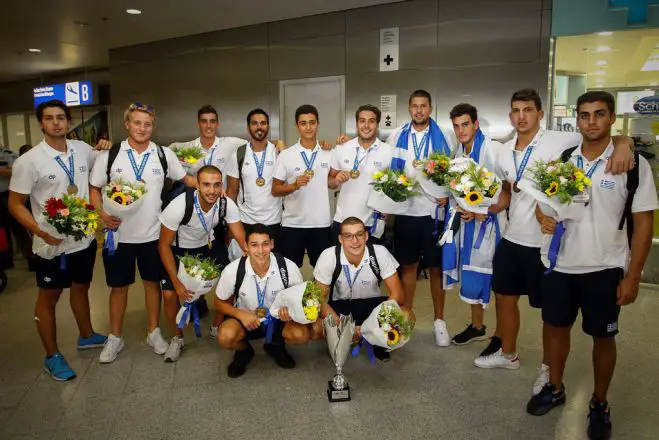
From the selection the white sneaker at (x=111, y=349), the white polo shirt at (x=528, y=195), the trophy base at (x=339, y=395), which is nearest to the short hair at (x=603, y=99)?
the white polo shirt at (x=528, y=195)

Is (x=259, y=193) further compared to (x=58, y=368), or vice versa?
(x=259, y=193)

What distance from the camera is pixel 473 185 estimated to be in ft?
10.6

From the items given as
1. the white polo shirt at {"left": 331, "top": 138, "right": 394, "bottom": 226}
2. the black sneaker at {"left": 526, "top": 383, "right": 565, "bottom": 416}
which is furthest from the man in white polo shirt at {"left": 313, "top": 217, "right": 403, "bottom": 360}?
the black sneaker at {"left": 526, "top": 383, "right": 565, "bottom": 416}

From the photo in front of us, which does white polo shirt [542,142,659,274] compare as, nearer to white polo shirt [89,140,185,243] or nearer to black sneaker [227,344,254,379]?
black sneaker [227,344,254,379]

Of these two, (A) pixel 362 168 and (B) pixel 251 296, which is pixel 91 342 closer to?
(B) pixel 251 296

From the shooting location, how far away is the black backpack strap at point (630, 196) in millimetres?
2572

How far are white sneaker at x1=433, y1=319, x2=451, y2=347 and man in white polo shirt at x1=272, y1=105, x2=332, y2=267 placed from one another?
1166 millimetres

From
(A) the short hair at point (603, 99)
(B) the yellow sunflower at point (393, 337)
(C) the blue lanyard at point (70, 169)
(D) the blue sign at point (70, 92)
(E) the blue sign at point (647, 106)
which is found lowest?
(B) the yellow sunflower at point (393, 337)

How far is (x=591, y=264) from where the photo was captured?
2.70m

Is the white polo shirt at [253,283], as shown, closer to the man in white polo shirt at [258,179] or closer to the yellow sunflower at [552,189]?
the man in white polo shirt at [258,179]

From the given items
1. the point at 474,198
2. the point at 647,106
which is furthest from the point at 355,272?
the point at 647,106

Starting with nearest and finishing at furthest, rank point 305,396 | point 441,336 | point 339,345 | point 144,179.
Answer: point 339,345
point 305,396
point 144,179
point 441,336

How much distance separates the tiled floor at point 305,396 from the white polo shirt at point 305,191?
1.06 metres

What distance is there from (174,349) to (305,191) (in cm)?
166
